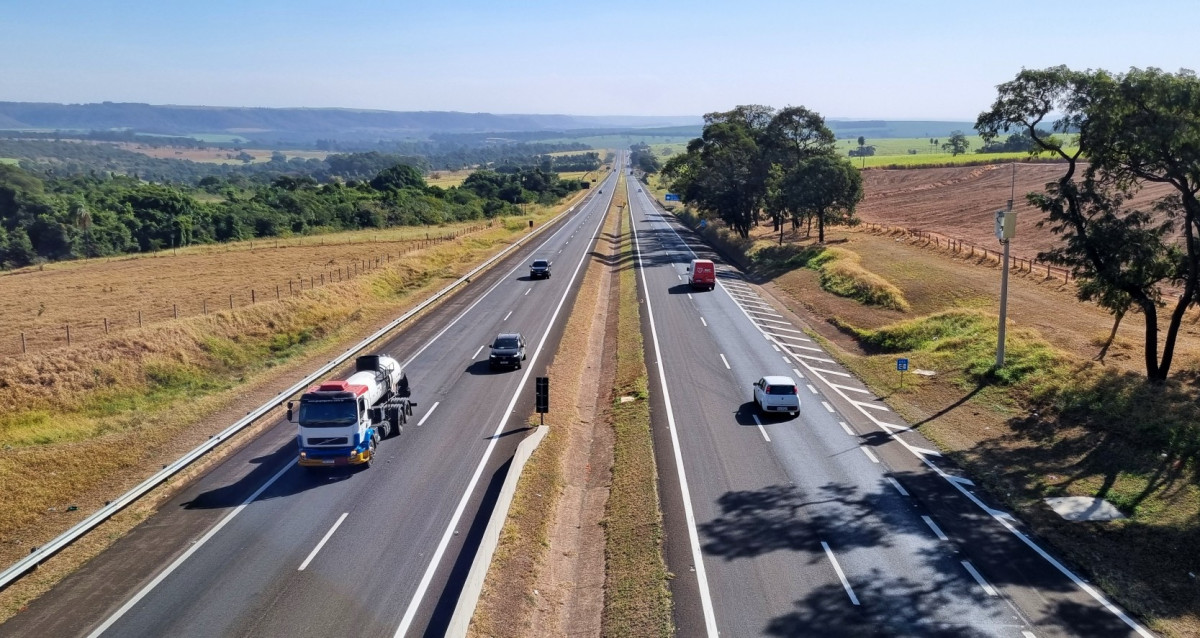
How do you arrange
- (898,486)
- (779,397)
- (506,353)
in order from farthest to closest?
1. (506,353)
2. (779,397)
3. (898,486)

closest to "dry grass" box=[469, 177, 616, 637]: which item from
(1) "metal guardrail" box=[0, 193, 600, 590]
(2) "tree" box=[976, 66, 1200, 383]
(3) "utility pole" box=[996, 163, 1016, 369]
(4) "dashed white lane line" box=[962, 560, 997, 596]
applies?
(4) "dashed white lane line" box=[962, 560, 997, 596]

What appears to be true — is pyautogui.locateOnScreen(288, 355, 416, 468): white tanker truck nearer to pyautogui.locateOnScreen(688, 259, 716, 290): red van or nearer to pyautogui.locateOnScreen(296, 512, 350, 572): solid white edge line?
pyautogui.locateOnScreen(296, 512, 350, 572): solid white edge line

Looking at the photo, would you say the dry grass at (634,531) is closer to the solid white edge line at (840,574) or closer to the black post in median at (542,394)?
the black post in median at (542,394)

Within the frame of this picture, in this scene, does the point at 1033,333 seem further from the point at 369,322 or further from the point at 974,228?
the point at 974,228

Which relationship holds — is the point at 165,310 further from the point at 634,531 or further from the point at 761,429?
the point at 634,531

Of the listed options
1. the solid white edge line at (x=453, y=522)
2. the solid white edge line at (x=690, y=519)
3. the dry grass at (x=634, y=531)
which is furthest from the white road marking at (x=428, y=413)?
the solid white edge line at (x=690, y=519)

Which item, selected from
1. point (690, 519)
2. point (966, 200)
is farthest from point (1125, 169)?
point (966, 200)
